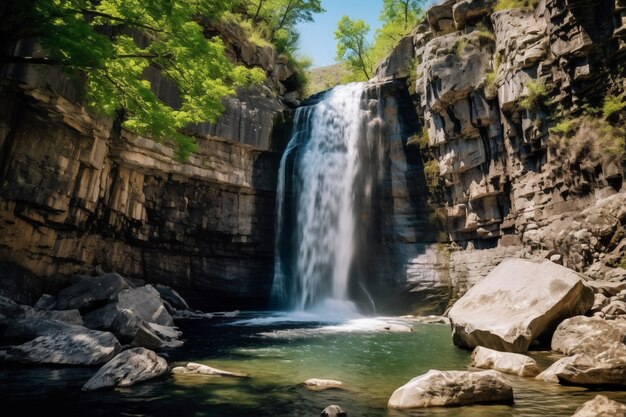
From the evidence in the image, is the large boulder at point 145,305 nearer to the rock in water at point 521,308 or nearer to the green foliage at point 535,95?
the rock in water at point 521,308

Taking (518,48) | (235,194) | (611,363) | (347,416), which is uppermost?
(518,48)

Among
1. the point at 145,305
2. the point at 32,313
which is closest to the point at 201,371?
the point at 32,313

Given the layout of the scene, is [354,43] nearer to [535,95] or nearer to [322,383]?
[535,95]

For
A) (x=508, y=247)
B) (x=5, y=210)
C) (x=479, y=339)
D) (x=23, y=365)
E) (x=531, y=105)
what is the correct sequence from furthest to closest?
(x=508, y=247)
(x=531, y=105)
(x=5, y=210)
(x=479, y=339)
(x=23, y=365)

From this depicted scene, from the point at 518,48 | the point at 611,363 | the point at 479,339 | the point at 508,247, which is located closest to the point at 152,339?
the point at 479,339

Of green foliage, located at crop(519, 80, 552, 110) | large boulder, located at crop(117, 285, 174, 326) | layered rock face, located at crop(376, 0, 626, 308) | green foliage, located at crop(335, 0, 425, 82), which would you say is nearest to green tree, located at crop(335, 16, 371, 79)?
green foliage, located at crop(335, 0, 425, 82)

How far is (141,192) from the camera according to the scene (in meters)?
20.8

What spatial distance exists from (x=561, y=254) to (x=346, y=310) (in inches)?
444

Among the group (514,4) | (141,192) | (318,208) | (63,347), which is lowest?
(63,347)

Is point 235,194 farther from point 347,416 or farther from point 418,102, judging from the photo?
point 347,416

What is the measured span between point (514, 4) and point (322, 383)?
2089 cm

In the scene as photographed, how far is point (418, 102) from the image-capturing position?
24328mm

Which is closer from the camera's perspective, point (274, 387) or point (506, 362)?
point (274, 387)

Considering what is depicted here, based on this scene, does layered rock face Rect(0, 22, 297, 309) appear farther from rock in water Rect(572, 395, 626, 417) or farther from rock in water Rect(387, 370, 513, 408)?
rock in water Rect(572, 395, 626, 417)
